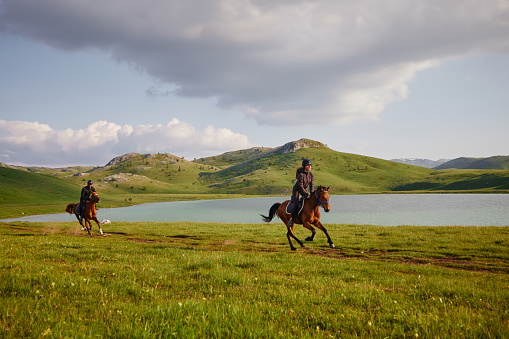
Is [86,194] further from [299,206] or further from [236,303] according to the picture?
[236,303]

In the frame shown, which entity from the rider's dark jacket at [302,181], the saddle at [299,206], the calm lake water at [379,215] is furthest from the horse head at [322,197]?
the calm lake water at [379,215]

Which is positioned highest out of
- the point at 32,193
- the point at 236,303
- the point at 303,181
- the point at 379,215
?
the point at 303,181

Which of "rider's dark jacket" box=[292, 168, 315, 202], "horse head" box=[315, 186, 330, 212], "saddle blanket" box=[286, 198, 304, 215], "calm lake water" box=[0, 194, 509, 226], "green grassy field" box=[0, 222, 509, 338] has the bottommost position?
"calm lake water" box=[0, 194, 509, 226]

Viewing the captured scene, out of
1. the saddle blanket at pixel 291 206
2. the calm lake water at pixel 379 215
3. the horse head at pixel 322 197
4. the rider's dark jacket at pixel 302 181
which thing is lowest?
the calm lake water at pixel 379 215

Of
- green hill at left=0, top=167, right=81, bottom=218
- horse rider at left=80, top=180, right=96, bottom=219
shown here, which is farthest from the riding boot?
green hill at left=0, top=167, right=81, bottom=218

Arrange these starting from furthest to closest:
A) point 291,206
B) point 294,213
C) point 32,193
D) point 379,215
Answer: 1. point 32,193
2. point 379,215
3. point 291,206
4. point 294,213

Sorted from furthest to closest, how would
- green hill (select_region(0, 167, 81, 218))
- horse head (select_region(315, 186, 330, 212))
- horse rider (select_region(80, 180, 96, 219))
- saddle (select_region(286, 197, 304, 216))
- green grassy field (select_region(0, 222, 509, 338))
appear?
green hill (select_region(0, 167, 81, 218)), horse rider (select_region(80, 180, 96, 219)), saddle (select_region(286, 197, 304, 216)), horse head (select_region(315, 186, 330, 212)), green grassy field (select_region(0, 222, 509, 338))

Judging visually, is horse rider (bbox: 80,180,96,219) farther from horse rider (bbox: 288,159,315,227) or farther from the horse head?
the horse head

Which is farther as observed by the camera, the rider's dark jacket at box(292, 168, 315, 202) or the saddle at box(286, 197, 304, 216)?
the saddle at box(286, 197, 304, 216)

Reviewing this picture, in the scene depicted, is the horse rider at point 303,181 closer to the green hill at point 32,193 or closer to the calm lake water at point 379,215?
the calm lake water at point 379,215

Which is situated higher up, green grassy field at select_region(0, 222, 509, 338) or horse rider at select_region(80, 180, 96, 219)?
horse rider at select_region(80, 180, 96, 219)

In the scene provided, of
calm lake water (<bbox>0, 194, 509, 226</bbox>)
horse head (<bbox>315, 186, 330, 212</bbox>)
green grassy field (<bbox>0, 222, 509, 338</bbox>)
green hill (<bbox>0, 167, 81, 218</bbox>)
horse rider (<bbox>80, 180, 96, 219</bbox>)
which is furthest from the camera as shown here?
green hill (<bbox>0, 167, 81, 218</bbox>)

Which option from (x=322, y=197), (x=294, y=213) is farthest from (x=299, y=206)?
(x=322, y=197)

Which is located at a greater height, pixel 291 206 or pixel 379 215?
pixel 291 206
